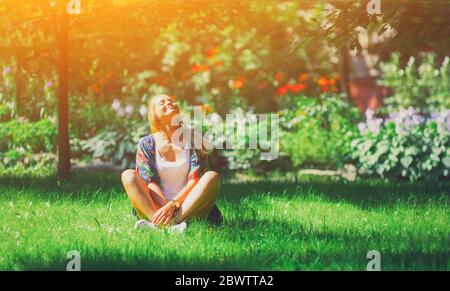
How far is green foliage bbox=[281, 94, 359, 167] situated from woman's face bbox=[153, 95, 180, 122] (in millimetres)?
5075

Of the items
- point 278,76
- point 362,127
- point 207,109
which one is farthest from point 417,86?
point 207,109

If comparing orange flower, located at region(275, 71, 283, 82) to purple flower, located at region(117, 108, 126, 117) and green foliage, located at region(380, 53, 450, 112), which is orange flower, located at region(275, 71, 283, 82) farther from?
purple flower, located at region(117, 108, 126, 117)

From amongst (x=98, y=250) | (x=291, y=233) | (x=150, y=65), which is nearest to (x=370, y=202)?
(x=291, y=233)

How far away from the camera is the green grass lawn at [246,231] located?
4941mm

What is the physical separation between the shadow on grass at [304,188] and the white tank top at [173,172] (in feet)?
5.08

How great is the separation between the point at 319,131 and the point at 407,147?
1647mm

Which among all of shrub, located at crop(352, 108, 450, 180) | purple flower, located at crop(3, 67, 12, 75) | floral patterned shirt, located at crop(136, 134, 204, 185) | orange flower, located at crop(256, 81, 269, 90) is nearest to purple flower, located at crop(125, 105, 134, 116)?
purple flower, located at crop(3, 67, 12, 75)

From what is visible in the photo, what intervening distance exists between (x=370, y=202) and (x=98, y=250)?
324 cm

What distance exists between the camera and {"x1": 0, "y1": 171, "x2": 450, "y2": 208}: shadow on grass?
7.64 metres

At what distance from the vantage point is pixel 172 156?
19.5 feet

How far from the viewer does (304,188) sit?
27.6ft

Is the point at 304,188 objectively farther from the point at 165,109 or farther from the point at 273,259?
the point at 273,259

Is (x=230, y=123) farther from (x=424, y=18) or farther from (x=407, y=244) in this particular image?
(x=407, y=244)

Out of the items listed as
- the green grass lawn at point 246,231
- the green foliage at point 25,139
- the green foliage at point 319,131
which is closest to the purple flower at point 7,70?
the green foliage at point 25,139
